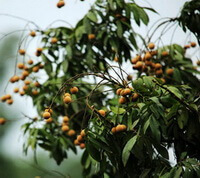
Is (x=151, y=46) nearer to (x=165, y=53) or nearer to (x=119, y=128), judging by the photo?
(x=165, y=53)

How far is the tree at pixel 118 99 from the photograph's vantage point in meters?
1.57

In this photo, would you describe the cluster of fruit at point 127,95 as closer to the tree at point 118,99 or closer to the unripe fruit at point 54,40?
the tree at point 118,99

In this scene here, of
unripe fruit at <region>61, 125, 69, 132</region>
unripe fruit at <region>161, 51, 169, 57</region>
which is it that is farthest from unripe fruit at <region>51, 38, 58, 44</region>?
unripe fruit at <region>161, 51, 169, 57</region>

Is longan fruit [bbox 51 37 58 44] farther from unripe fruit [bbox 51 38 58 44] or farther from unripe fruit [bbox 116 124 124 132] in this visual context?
unripe fruit [bbox 116 124 124 132]

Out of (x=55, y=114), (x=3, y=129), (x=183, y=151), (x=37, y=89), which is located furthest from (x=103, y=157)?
(x=3, y=129)

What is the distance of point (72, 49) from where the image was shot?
2.59 metres

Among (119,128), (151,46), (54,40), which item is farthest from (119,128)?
(54,40)

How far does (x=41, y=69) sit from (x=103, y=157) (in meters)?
1.34

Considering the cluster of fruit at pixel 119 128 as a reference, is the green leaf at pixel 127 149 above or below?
below

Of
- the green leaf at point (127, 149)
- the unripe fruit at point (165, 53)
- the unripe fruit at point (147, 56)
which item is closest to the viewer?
the green leaf at point (127, 149)

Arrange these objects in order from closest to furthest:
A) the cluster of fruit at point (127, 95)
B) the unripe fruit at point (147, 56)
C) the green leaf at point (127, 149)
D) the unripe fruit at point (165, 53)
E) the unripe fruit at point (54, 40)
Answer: the green leaf at point (127, 149), the cluster of fruit at point (127, 95), the unripe fruit at point (147, 56), the unripe fruit at point (165, 53), the unripe fruit at point (54, 40)

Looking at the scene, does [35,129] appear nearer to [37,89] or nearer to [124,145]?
[37,89]

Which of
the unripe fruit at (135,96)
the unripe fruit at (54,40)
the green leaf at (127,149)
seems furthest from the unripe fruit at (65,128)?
the green leaf at (127,149)

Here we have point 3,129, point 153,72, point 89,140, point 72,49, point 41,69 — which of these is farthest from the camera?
point 3,129
